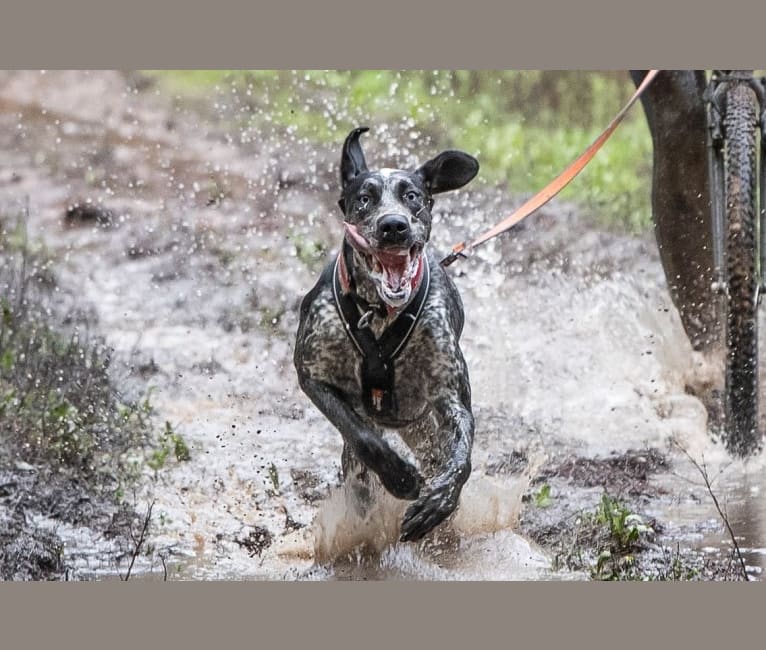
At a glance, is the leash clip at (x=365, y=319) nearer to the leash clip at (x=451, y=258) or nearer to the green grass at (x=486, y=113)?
the leash clip at (x=451, y=258)

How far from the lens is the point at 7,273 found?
250 inches

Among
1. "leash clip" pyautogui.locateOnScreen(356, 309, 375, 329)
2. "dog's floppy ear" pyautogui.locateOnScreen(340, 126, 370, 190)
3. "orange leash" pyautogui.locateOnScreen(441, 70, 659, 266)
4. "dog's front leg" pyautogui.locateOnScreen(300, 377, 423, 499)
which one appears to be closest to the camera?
"dog's front leg" pyautogui.locateOnScreen(300, 377, 423, 499)

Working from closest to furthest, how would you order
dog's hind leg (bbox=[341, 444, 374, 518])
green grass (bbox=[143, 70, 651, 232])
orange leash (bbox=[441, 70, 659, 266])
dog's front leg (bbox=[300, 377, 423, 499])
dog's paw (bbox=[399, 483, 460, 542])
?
1. dog's paw (bbox=[399, 483, 460, 542])
2. dog's front leg (bbox=[300, 377, 423, 499])
3. dog's hind leg (bbox=[341, 444, 374, 518])
4. orange leash (bbox=[441, 70, 659, 266])
5. green grass (bbox=[143, 70, 651, 232])

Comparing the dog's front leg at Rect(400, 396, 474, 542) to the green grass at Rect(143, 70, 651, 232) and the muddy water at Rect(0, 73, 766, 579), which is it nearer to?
the muddy water at Rect(0, 73, 766, 579)

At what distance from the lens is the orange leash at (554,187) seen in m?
6.29

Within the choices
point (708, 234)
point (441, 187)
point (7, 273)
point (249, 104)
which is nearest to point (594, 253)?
point (708, 234)

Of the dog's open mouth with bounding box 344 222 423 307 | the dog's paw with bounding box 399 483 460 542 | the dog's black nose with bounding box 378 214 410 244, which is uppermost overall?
the dog's black nose with bounding box 378 214 410 244

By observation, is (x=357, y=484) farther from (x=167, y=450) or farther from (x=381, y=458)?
(x=167, y=450)

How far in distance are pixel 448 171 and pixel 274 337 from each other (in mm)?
1082

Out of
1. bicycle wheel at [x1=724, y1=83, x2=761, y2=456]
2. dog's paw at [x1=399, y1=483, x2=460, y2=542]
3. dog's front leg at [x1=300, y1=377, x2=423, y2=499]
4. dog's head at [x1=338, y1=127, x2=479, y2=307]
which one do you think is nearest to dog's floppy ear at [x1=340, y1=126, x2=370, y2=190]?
dog's head at [x1=338, y1=127, x2=479, y2=307]

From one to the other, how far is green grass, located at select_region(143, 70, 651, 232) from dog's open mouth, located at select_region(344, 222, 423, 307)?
966 millimetres

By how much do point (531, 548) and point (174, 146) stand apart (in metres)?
2.20

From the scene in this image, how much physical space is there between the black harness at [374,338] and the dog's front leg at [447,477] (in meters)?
0.23

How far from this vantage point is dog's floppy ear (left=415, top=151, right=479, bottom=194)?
19.4ft
